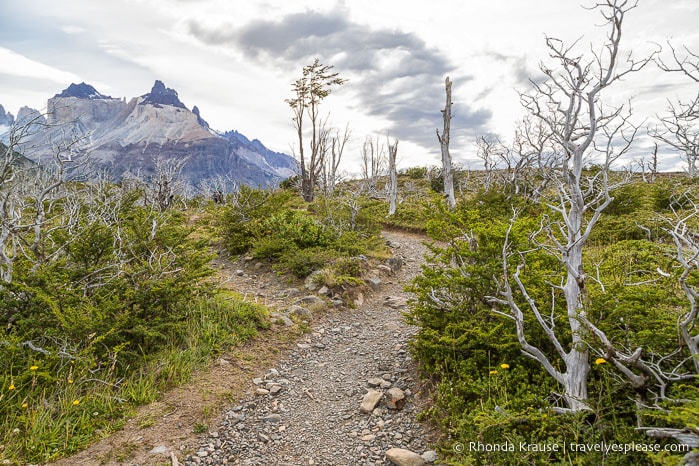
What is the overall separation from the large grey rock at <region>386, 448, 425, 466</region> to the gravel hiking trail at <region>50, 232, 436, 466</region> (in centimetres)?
2

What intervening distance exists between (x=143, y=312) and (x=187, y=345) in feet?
2.55

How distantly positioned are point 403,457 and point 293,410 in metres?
1.62

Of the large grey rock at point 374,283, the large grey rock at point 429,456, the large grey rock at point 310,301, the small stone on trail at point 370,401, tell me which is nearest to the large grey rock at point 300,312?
the large grey rock at point 310,301

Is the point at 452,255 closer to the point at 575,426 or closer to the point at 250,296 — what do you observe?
the point at 575,426

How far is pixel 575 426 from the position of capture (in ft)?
8.97

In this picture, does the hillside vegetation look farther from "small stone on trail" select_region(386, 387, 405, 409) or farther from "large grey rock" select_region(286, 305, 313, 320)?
"large grey rock" select_region(286, 305, 313, 320)

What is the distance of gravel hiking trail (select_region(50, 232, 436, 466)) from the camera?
353 cm

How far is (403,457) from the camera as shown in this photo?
3.33 meters

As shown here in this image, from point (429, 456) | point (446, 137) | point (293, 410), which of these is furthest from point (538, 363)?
point (446, 137)

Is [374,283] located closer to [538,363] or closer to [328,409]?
[328,409]

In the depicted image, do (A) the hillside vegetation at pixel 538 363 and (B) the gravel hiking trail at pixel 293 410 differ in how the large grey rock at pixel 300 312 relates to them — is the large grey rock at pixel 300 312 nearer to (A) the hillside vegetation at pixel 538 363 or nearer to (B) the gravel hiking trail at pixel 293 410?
(B) the gravel hiking trail at pixel 293 410

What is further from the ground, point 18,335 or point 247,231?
point 247,231

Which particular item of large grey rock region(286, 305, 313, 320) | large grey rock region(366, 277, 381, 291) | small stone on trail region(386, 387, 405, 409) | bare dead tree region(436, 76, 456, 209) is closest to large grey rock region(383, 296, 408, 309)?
large grey rock region(366, 277, 381, 291)

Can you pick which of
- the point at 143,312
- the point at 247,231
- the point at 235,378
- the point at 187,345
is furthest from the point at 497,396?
the point at 247,231
